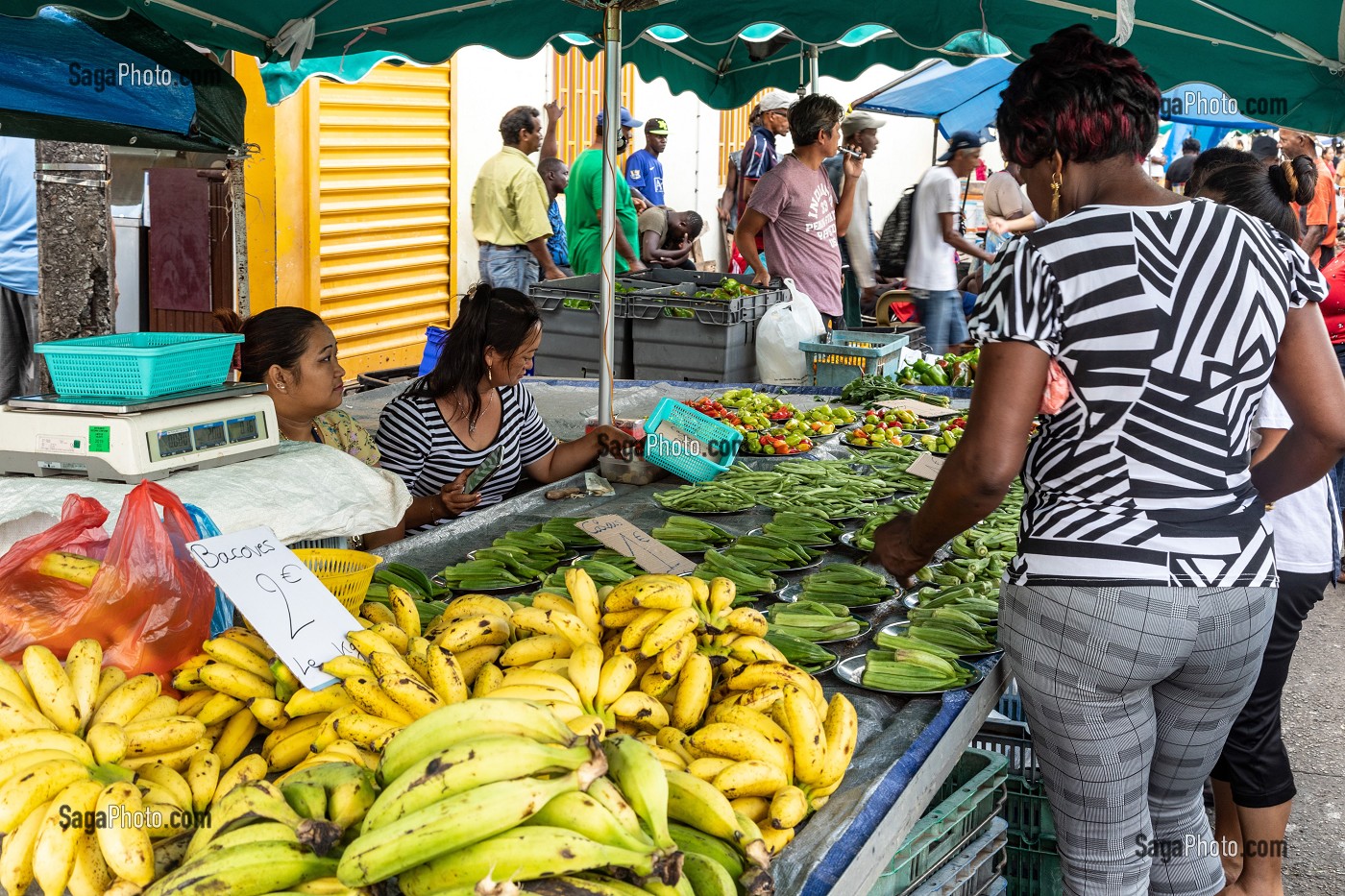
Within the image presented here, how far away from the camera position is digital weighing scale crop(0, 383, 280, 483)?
2.61 metres

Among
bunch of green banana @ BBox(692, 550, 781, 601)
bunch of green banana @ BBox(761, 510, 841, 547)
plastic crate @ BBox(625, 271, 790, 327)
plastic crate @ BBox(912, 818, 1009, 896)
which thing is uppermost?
plastic crate @ BBox(625, 271, 790, 327)

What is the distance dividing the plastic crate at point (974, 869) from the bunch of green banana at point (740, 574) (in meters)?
0.83

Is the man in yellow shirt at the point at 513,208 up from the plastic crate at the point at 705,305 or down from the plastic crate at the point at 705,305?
up

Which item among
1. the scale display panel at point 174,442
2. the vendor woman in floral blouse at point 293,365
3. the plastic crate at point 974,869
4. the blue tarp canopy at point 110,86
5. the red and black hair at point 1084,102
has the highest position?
the blue tarp canopy at point 110,86

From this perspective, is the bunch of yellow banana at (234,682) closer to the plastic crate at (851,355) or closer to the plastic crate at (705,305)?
the plastic crate at (851,355)

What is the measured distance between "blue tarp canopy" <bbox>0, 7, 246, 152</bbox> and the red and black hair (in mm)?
2963

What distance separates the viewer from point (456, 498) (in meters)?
4.07

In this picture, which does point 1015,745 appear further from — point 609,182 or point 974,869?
point 609,182

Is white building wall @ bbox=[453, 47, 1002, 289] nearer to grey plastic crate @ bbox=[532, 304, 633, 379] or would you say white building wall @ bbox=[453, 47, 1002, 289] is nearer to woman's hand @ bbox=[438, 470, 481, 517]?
grey plastic crate @ bbox=[532, 304, 633, 379]

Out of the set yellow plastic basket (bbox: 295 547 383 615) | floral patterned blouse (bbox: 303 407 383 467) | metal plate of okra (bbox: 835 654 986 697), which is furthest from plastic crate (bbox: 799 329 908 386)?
yellow plastic basket (bbox: 295 547 383 615)

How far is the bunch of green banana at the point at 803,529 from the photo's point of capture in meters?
3.46

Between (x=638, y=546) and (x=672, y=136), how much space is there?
12.3 metres

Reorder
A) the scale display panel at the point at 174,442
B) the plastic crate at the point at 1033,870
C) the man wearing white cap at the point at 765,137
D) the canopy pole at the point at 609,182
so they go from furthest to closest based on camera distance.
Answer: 1. the man wearing white cap at the point at 765,137
2. the canopy pole at the point at 609,182
3. the plastic crate at the point at 1033,870
4. the scale display panel at the point at 174,442

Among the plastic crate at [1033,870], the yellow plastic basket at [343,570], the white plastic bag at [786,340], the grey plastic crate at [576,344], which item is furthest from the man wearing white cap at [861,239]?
the yellow plastic basket at [343,570]
